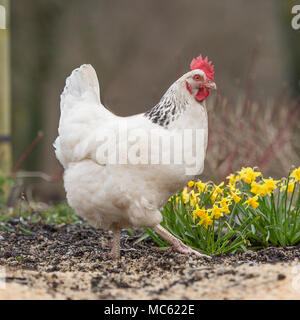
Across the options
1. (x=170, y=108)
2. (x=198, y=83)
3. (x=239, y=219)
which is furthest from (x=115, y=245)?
(x=198, y=83)

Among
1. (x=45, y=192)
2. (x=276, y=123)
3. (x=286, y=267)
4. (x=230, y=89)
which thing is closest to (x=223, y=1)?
(x=230, y=89)

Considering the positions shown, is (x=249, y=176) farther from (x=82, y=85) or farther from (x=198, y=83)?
(x=82, y=85)

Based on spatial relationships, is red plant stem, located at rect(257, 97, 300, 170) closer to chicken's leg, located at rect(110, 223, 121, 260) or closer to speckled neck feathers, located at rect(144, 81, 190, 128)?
speckled neck feathers, located at rect(144, 81, 190, 128)

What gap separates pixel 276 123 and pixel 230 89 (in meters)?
3.47

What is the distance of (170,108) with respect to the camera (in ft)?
10.3

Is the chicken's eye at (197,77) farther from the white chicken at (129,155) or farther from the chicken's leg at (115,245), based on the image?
the chicken's leg at (115,245)

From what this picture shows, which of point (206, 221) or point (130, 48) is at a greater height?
point (130, 48)

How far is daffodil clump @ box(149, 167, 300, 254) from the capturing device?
3.29 metres

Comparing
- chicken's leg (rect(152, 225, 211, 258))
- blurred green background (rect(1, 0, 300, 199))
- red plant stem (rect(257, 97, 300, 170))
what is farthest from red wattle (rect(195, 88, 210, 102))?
blurred green background (rect(1, 0, 300, 199))

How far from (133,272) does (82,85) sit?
4.56 feet

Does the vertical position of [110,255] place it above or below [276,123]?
below

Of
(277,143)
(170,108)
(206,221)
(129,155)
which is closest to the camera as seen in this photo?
(129,155)
